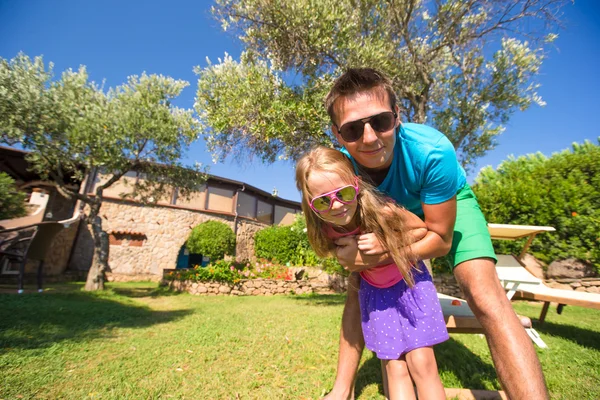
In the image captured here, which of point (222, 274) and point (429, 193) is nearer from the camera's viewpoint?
point (429, 193)

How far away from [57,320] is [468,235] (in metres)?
5.57

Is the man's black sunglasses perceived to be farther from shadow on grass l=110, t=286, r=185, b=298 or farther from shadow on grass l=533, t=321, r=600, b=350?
shadow on grass l=110, t=286, r=185, b=298

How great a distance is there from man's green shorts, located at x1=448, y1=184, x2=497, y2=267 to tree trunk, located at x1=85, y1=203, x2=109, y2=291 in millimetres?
10294

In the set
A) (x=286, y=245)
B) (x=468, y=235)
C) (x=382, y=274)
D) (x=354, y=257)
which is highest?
(x=286, y=245)

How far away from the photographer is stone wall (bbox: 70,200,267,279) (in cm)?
1345

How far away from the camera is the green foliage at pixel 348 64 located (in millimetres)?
6230

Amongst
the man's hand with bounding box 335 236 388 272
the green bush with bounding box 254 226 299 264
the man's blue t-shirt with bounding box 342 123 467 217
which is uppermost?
the green bush with bounding box 254 226 299 264

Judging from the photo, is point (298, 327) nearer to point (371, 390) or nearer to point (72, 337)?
point (371, 390)

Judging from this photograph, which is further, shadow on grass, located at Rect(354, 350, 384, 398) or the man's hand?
shadow on grass, located at Rect(354, 350, 384, 398)

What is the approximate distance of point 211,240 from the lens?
47.6 feet

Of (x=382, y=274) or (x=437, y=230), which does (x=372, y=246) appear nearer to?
(x=382, y=274)

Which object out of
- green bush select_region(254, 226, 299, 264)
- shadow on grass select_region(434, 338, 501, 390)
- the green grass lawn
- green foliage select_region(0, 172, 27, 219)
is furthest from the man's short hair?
green bush select_region(254, 226, 299, 264)

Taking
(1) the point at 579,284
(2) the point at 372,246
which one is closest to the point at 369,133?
(2) the point at 372,246

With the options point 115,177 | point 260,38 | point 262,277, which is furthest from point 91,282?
point 260,38
